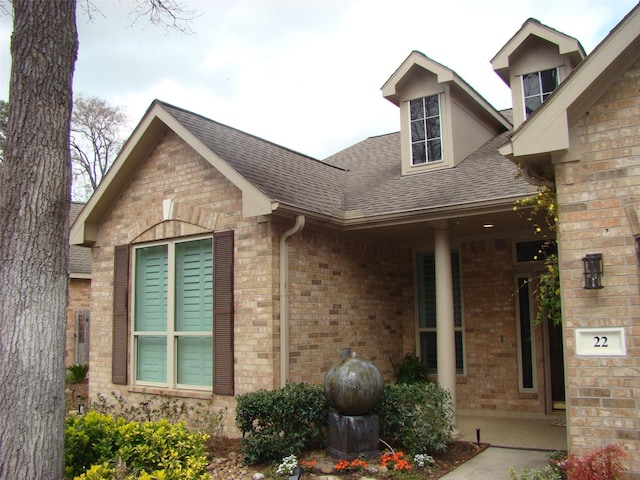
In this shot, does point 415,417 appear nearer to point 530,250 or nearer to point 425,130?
point 530,250

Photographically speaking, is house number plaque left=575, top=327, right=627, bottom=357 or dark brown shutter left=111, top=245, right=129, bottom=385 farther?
dark brown shutter left=111, top=245, right=129, bottom=385

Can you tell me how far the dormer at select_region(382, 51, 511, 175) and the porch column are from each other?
6.21ft

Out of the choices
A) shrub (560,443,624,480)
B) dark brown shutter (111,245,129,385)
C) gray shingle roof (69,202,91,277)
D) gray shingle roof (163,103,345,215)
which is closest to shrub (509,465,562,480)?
shrub (560,443,624,480)

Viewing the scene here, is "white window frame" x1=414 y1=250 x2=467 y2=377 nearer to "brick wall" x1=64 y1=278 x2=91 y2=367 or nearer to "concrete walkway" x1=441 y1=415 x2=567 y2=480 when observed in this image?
"concrete walkway" x1=441 y1=415 x2=567 y2=480

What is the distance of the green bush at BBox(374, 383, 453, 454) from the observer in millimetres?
6887

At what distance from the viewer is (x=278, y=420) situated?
686 centimetres

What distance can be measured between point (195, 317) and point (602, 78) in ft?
20.2

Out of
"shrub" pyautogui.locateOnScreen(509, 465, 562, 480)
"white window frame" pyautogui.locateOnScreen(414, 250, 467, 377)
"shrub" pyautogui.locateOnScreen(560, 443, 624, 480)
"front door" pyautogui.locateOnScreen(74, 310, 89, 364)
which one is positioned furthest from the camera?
"front door" pyautogui.locateOnScreen(74, 310, 89, 364)

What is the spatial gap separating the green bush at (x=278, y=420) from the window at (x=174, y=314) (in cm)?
177

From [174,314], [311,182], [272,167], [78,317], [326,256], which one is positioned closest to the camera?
[326,256]

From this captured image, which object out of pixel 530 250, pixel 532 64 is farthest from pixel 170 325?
pixel 532 64

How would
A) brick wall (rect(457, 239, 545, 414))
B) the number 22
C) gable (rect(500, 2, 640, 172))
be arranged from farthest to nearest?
brick wall (rect(457, 239, 545, 414))
the number 22
gable (rect(500, 2, 640, 172))

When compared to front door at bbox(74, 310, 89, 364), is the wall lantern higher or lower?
higher

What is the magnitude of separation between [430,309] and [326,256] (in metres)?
2.70
